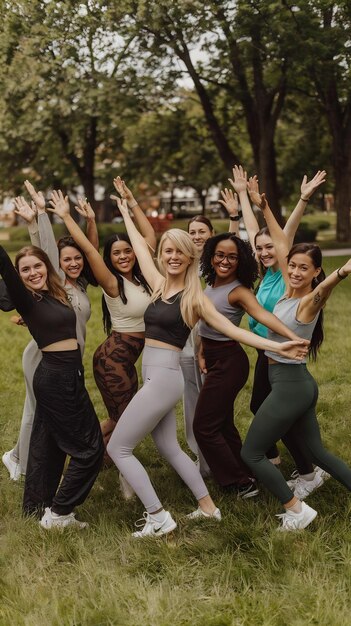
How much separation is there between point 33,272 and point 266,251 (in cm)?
187

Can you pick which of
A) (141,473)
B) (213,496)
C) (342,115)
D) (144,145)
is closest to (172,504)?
(213,496)

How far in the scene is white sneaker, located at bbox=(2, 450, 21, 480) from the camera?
18.9 ft

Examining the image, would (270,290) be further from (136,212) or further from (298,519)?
(298,519)

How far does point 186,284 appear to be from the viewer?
459 centimetres

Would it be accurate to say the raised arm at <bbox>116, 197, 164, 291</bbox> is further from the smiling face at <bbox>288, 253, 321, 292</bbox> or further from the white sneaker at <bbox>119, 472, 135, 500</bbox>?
the white sneaker at <bbox>119, 472, 135, 500</bbox>

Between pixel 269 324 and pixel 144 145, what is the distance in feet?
76.7

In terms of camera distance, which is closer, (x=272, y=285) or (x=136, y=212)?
(x=272, y=285)

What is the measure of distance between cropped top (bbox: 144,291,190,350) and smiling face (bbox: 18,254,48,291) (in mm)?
771

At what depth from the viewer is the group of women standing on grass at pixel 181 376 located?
176 inches

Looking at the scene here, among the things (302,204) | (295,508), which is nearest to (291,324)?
(295,508)

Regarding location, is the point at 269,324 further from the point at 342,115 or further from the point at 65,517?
the point at 342,115

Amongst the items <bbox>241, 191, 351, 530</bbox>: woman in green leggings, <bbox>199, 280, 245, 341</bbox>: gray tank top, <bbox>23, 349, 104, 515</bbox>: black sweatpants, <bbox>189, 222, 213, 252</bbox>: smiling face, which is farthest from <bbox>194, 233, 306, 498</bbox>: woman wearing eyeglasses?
<bbox>23, 349, 104, 515</bbox>: black sweatpants

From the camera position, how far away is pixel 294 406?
4.41 metres

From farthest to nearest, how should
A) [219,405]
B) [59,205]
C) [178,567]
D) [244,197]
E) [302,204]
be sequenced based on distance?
1. [244,197]
2. [302,204]
3. [59,205]
4. [219,405]
5. [178,567]
